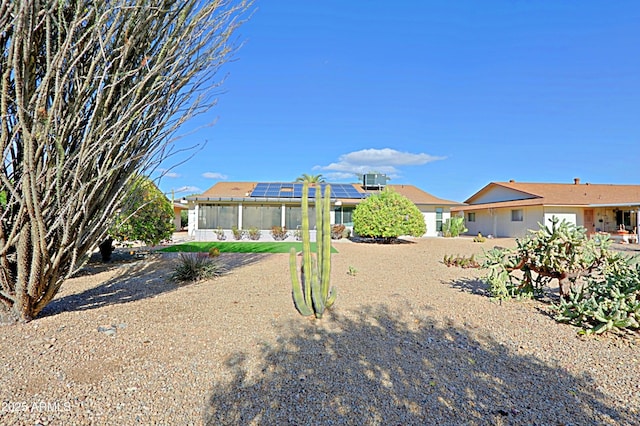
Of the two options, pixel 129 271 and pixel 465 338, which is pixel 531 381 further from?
pixel 129 271

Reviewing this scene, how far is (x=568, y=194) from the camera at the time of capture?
25.9 metres

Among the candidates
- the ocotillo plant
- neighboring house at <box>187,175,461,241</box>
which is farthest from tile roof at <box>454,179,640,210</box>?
the ocotillo plant

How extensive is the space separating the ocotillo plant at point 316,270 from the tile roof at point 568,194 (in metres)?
22.6

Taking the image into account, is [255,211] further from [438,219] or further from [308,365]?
[308,365]

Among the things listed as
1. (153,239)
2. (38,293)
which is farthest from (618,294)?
(153,239)

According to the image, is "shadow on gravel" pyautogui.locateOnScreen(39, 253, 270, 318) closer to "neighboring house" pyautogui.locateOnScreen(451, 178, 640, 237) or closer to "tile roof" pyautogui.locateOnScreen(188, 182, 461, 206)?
"tile roof" pyautogui.locateOnScreen(188, 182, 461, 206)

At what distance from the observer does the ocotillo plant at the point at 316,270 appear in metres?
5.17

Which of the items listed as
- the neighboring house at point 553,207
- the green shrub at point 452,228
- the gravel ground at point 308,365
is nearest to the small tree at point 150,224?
the gravel ground at point 308,365

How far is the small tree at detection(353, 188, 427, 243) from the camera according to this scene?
17.7 meters

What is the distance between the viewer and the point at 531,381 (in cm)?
333

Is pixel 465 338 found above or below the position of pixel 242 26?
below

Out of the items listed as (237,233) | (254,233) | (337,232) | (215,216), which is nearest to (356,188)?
(337,232)

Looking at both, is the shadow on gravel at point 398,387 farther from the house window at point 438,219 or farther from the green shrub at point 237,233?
the house window at point 438,219

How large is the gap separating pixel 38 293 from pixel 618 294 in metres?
7.70
